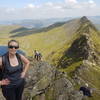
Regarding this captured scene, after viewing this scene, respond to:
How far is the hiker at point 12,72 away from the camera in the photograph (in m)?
11.2

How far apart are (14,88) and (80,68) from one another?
5075 inches

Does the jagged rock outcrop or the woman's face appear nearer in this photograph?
the woman's face

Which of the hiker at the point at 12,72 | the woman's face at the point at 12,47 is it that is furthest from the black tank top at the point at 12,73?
the woman's face at the point at 12,47

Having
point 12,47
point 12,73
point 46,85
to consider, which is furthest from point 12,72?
point 46,85

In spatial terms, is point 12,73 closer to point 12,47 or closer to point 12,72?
point 12,72

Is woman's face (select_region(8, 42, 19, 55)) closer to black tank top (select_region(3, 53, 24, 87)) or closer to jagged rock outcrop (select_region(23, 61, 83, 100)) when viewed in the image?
black tank top (select_region(3, 53, 24, 87))

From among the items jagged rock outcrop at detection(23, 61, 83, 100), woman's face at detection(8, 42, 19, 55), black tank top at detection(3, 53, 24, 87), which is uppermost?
woman's face at detection(8, 42, 19, 55)

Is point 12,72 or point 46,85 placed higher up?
point 12,72

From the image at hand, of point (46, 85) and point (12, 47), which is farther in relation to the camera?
point (46, 85)

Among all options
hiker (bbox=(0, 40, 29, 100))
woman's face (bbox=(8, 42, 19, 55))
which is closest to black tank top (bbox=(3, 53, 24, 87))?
hiker (bbox=(0, 40, 29, 100))

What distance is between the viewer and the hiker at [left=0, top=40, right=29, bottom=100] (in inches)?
441

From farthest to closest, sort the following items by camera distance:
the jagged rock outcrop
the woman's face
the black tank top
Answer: the jagged rock outcrop → the woman's face → the black tank top

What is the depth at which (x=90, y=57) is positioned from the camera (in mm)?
186375

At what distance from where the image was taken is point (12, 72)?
36.8 feet
